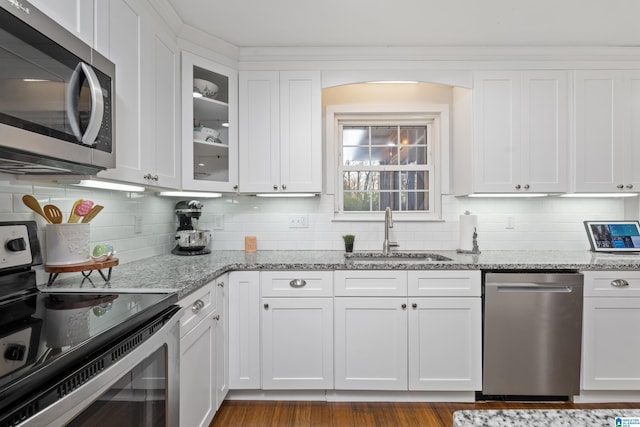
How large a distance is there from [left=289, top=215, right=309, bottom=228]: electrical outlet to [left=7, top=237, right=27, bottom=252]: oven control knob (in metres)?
1.66

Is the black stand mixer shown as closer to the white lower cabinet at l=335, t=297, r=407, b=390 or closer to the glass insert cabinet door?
the glass insert cabinet door

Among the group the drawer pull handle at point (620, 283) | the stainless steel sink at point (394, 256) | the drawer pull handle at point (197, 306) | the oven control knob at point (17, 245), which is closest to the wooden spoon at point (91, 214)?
the oven control knob at point (17, 245)

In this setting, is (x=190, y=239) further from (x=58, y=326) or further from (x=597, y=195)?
(x=597, y=195)

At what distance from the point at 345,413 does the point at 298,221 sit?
54.4 inches

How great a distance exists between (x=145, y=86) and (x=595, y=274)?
2.81 meters

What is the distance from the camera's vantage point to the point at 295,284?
2029 mm

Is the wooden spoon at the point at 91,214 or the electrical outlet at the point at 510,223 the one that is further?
A: the electrical outlet at the point at 510,223

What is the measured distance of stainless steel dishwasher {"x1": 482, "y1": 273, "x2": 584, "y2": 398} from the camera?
6.38ft

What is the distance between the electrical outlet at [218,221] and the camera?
265 centimetres

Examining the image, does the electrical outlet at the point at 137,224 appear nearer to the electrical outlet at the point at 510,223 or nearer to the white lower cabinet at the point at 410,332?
the white lower cabinet at the point at 410,332

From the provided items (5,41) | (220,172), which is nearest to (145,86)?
(220,172)

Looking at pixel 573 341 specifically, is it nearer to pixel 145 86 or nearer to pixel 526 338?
pixel 526 338

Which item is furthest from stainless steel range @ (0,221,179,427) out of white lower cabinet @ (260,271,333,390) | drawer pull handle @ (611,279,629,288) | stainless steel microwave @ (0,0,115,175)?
drawer pull handle @ (611,279,629,288)

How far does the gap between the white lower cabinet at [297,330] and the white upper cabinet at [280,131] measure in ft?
2.24
